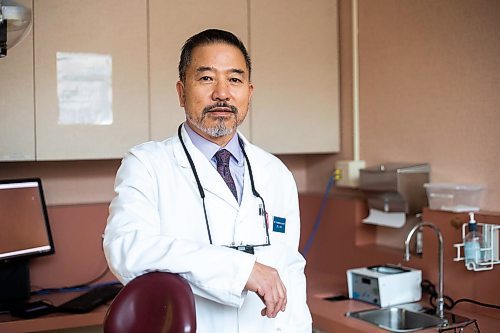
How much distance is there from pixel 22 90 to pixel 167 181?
107 cm

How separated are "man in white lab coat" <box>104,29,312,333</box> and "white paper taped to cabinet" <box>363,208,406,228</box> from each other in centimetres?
100

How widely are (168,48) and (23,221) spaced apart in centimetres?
90

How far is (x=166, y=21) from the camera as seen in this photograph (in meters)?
2.59

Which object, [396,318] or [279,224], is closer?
[279,224]

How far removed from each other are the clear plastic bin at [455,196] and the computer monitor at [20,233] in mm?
1525

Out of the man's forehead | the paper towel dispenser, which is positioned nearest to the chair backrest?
the man's forehead

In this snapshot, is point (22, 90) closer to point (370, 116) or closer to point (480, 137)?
point (370, 116)

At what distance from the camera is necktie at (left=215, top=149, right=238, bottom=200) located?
1.67 m

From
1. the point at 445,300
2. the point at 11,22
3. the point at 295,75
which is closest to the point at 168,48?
the point at 295,75

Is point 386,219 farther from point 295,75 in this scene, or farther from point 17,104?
point 17,104

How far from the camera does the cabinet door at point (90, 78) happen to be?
2400 mm

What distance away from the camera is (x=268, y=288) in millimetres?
1321

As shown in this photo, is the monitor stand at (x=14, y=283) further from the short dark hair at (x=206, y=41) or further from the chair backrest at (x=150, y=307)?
the chair backrest at (x=150, y=307)

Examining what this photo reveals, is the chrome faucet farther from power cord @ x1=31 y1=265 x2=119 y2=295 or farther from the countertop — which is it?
power cord @ x1=31 y1=265 x2=119 y2=295
